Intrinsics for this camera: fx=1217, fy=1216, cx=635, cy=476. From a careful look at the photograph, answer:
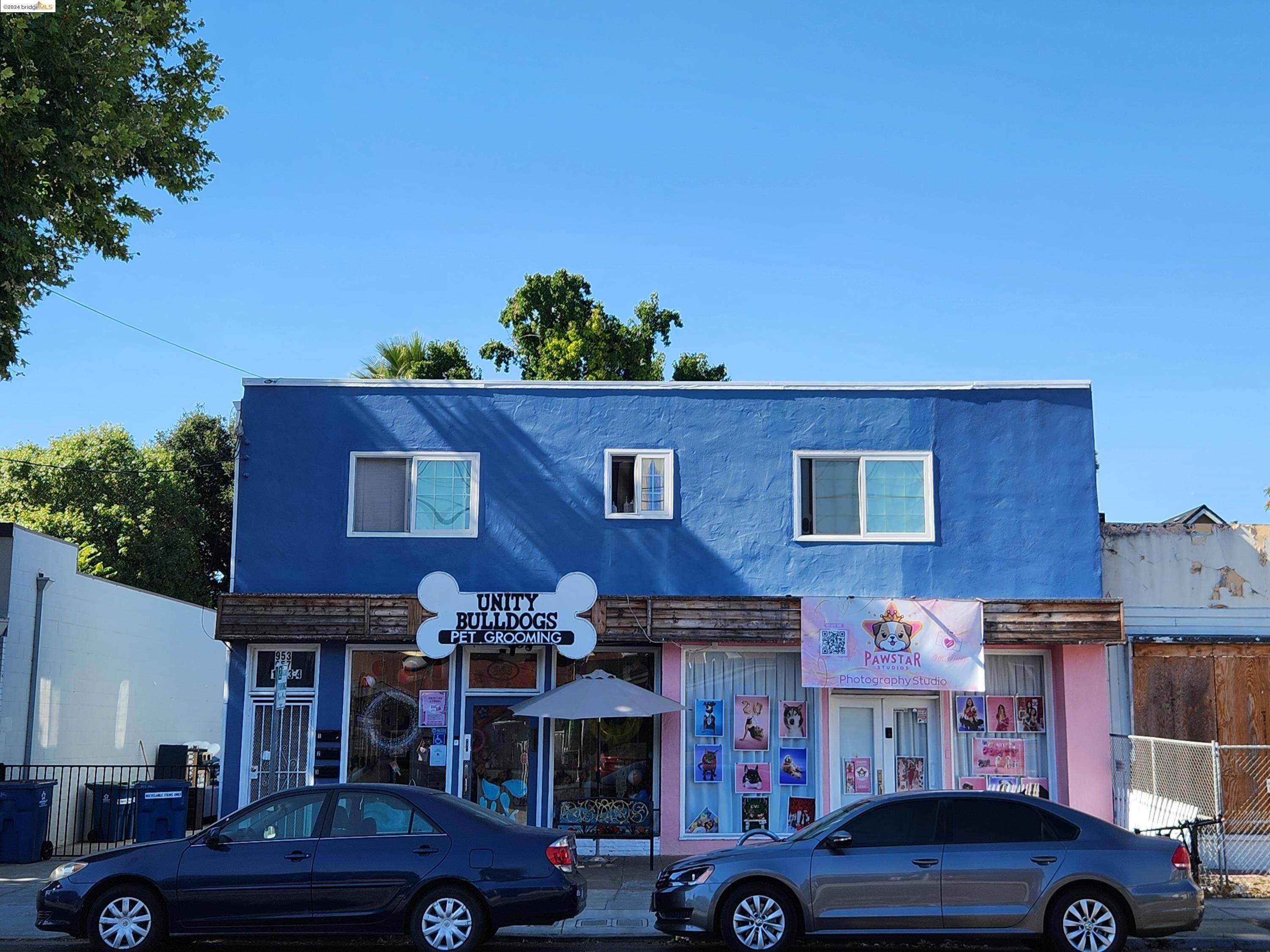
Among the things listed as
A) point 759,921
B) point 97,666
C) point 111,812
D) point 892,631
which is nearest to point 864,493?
point 892,631

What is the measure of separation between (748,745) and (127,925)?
849cm

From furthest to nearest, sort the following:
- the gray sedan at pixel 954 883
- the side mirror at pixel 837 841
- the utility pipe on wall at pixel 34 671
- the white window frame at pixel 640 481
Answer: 1. the utility pipe on wall at pixel 34 671
2. the white window frame at pixel 640 481
3. the side mirror at pixel 837 841
4. the gray sedan at pixel 954 883

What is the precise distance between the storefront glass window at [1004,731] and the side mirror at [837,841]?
21.4 ft

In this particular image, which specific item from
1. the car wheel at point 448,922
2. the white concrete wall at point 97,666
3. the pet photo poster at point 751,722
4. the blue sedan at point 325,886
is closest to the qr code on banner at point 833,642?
the pet photo poster at point 751,722

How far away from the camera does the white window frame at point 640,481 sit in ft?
54.7

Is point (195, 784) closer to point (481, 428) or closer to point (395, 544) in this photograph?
point (395, 544)

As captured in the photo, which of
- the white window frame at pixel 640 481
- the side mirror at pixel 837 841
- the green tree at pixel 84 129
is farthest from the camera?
the white window frame at pixel 640 481

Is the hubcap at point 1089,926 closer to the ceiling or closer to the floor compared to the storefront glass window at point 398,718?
closer to the floor

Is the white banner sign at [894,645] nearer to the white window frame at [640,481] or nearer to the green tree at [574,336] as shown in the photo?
the white window frame at [640,481]

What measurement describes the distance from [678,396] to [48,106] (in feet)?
28.1

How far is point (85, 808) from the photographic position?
18.5 meters

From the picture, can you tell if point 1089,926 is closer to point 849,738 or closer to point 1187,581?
point 849,738

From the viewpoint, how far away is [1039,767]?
647 inches

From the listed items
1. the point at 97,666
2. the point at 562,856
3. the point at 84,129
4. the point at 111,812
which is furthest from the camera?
the point at 97,666
